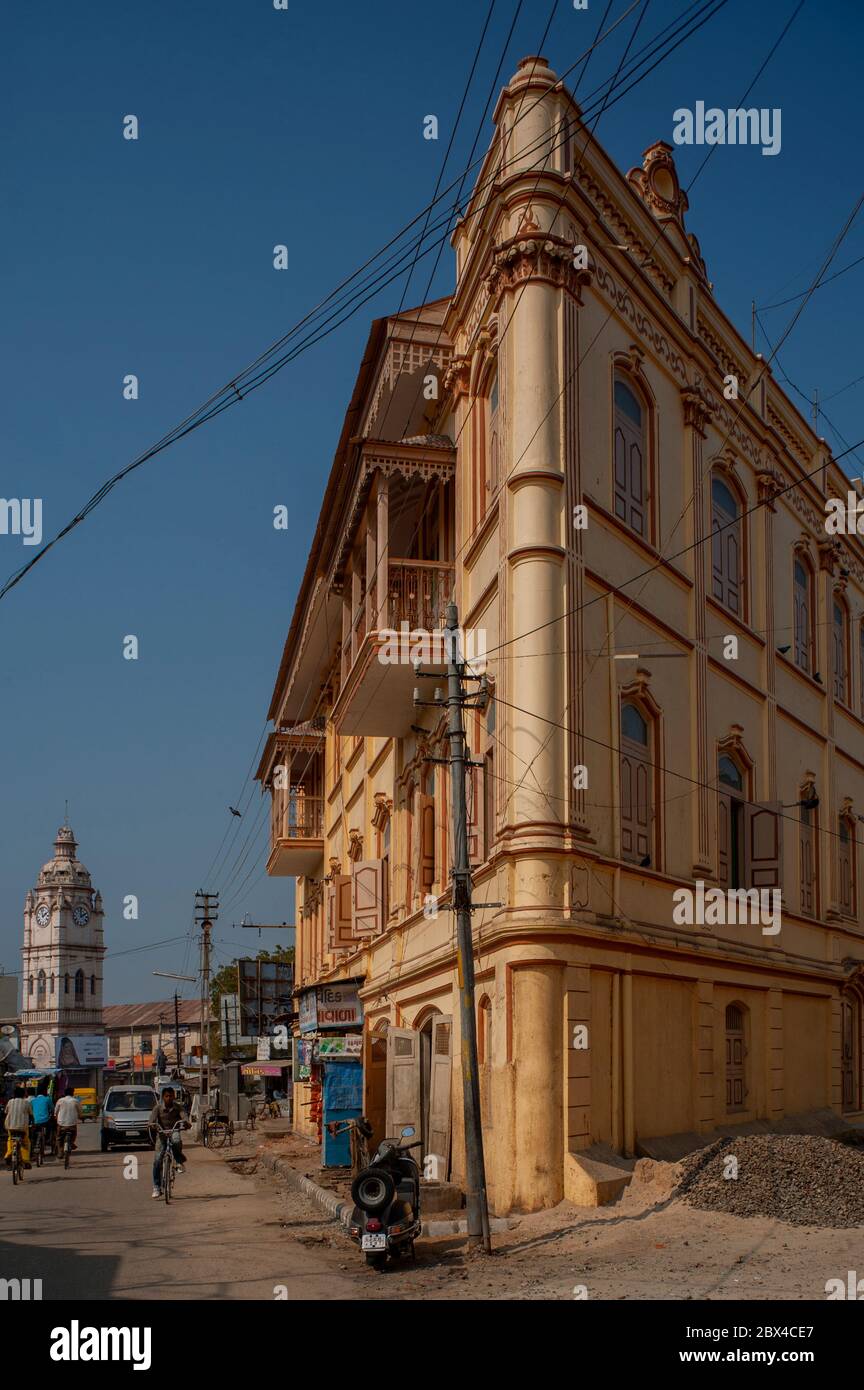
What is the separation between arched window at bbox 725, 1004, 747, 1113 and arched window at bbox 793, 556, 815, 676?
7853 millimetres

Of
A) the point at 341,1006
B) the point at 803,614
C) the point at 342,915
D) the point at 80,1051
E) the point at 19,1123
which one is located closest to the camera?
the point at 19,1123

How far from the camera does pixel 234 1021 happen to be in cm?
7231

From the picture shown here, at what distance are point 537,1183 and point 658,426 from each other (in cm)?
1108

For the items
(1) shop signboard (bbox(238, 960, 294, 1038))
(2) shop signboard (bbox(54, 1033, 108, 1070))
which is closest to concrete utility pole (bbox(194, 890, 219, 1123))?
(1) shop signboard (bbox(238, 960, 294, 1038))

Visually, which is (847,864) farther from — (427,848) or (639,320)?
(639,320)

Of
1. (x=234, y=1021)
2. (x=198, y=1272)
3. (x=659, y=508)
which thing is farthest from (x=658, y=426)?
(x=234, y=1021)

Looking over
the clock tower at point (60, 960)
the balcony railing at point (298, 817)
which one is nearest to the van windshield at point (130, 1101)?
the balcony railing at point (298, 817)

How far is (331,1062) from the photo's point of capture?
2450 cm

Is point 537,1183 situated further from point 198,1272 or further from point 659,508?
point 659,508

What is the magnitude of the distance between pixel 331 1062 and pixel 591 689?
10.1 meters

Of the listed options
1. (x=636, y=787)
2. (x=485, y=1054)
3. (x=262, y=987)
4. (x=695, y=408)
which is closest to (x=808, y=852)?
(x=636, y=787)

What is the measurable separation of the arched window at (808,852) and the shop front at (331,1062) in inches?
340

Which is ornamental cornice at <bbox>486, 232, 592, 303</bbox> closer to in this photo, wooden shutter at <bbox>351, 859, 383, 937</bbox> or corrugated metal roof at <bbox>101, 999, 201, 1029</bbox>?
wooden shutter at <bbox>351, 859, 383, 937</bbox>

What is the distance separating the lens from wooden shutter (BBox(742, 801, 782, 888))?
22.0m
